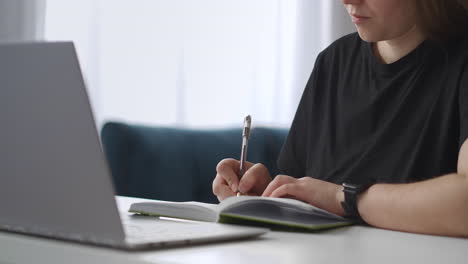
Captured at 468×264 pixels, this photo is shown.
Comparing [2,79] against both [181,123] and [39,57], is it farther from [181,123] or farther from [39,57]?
[181,123]

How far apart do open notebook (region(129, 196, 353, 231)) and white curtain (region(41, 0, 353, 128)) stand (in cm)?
193

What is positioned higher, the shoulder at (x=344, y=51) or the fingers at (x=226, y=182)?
the shoulder at (x=344, y=51)

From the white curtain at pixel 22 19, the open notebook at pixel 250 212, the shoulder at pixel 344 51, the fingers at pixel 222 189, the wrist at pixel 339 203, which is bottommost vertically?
the fingers at pixel 222 189

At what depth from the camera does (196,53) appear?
3.03m

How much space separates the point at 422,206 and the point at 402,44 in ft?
1.73

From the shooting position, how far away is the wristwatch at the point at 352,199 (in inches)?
43.4

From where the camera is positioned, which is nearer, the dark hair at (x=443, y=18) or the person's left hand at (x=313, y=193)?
the person's left hand at (x=313, y=193)

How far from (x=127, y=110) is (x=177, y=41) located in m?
0.36

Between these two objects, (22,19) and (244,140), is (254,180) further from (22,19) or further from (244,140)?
(22,19)

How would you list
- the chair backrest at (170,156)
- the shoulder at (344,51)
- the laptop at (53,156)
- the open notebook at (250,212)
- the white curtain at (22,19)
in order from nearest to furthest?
the laptop at (53,156), the open notebook at (250,212), the shoulder at (344,51), the chair backrest at (170,156), the white curtain at (22,19)

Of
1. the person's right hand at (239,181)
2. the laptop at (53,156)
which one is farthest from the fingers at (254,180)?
the laptop at (53,156)

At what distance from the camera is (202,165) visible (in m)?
2.12

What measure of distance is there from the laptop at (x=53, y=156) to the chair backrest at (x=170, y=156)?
1.22 meters

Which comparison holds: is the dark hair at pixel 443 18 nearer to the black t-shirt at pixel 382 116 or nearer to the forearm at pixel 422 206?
the black t-shirt at pixel 382 116
